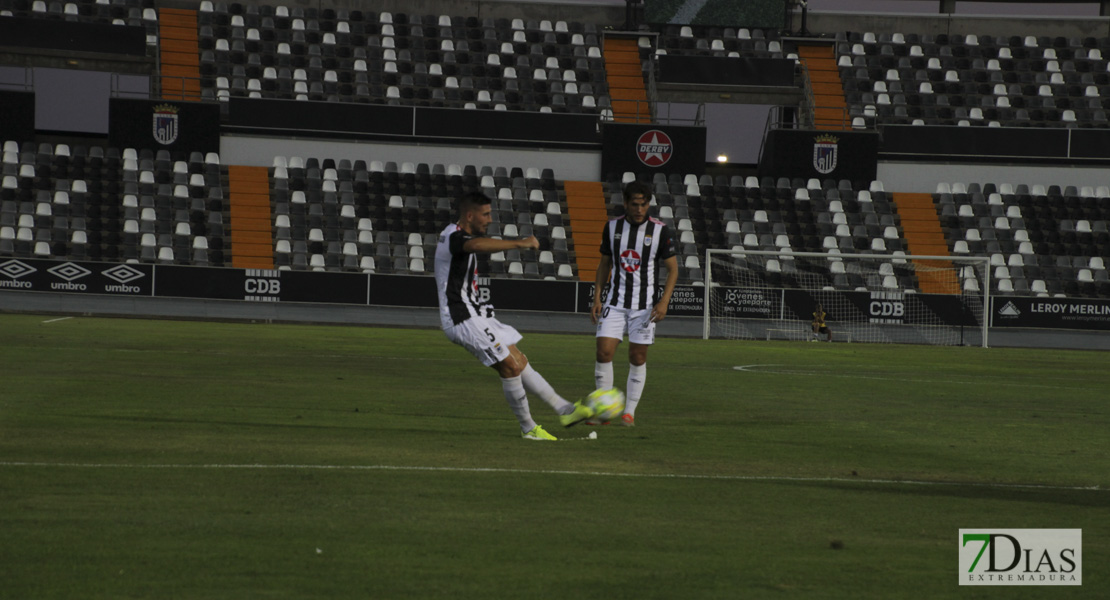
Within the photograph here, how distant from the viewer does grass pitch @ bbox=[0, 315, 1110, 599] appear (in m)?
4.73

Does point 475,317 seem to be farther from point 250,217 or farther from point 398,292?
point 250,217

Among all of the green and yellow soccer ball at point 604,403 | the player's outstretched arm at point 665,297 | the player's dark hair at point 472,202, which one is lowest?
the green and yellow soccer ball at point 604,403

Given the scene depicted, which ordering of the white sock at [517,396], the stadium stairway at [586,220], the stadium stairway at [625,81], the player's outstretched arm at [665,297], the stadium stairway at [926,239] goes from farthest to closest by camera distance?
the stadium stairway at [625,81]
the stadium stairway at [586,220]
the stadium stairway at [926,239]
the player's outstretched arm at [665,297]
the white sock at [517,396]

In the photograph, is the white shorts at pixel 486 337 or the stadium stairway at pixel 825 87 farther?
the stadium stairway at pixel 825 87

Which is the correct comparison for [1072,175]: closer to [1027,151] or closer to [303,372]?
[1027,151]

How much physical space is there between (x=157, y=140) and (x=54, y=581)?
35.8 m

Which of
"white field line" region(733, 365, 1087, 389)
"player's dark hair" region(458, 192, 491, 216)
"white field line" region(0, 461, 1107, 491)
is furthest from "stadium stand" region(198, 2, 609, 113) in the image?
"white field line" region(0, 461, 1107, 491)

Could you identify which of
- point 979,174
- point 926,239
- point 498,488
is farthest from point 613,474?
point 979,174

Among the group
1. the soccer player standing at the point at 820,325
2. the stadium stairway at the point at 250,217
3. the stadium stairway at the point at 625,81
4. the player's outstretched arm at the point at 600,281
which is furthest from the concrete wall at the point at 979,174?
the player's outstretched arm at the point at 600,281

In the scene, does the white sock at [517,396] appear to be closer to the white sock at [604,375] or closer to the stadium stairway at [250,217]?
the white sock at [604,375]

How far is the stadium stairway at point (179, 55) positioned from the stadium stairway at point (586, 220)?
1277 cm

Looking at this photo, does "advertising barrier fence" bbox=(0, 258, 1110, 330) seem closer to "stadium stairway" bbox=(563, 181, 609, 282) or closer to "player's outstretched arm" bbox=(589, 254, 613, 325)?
"stadium stairway" bbox=(563, 181, 609, 282)

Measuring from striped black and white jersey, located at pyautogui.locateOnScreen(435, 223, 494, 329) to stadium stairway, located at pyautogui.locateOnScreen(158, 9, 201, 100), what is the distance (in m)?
32.1

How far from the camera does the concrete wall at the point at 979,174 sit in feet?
138
